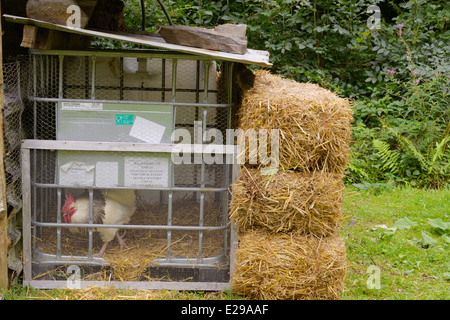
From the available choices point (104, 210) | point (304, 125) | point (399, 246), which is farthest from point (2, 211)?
point (399, 246)

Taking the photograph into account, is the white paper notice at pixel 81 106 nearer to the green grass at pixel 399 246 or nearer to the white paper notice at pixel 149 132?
the white paper notice at pixel 149 132

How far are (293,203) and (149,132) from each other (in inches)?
41.4

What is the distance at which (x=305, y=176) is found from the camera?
3213 mm

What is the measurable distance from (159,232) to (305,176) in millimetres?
1211

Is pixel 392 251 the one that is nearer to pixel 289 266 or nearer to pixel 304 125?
pixel 289 266

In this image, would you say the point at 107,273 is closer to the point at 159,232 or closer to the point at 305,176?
the point at 159,232

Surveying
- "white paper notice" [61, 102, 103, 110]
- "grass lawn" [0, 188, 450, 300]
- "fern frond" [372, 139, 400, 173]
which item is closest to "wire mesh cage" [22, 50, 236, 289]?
"white paper notice" [61, 102, 103, 110]

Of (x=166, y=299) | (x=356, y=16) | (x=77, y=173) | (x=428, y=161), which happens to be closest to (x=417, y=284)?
(x=166, y=299)

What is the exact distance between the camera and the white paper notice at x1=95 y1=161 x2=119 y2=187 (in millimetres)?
3346

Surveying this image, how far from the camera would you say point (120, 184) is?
3.38 meters

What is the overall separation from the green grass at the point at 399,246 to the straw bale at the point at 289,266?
35 cm

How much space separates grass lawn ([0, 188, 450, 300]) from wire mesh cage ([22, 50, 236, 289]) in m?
0.12

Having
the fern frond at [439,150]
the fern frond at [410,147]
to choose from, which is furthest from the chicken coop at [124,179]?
the fern frond at [439,150]

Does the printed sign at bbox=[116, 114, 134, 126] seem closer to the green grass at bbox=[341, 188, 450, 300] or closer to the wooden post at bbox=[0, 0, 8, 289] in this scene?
the wooden post at bbox=[0, 0, 8, 289]
